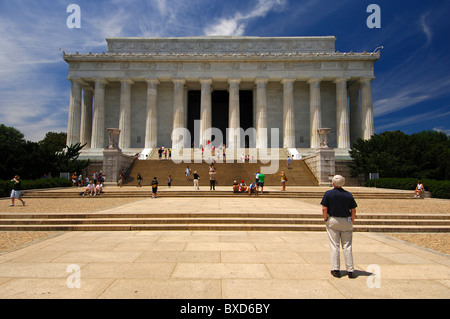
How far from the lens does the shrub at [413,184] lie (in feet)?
66.9

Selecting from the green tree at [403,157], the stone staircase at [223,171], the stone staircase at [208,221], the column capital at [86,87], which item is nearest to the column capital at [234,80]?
the stone staircase at [223,171]

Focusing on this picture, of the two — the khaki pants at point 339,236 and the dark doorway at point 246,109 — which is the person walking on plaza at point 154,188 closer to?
the khaki pants at point 339,236

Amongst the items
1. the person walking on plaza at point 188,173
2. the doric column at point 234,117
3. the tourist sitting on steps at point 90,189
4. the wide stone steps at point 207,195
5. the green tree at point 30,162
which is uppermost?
the doric column at point 234,117

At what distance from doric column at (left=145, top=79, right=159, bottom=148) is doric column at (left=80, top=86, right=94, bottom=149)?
11488 mm

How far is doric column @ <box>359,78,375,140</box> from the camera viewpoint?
48000mm

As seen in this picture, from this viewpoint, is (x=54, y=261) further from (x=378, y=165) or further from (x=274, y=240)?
(x=378, y=165)

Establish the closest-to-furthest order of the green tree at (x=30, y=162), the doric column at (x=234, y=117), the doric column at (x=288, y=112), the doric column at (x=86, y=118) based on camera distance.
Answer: the green tree at (x=30, y=162), the doric column at (x=234, y=117), the doric column at (x=288, y=112), the doric column at (x=86, y=118)

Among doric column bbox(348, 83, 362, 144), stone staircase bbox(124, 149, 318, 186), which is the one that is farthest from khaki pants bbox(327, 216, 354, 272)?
doric column bbox(348, 83, 362, 144)

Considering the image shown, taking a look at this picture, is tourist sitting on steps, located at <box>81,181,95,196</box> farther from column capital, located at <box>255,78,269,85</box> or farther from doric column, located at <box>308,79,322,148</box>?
doric column, located at <box>308,79,322,148</box>

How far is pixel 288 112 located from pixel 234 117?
31.2ft

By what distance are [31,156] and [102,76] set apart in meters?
26.9

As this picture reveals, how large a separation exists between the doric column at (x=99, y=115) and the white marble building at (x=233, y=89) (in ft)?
0.53

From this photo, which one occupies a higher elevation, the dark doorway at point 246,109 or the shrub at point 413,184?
the dark doorway at point 246,109

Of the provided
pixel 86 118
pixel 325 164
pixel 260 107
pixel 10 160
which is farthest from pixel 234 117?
pixel 10 160
